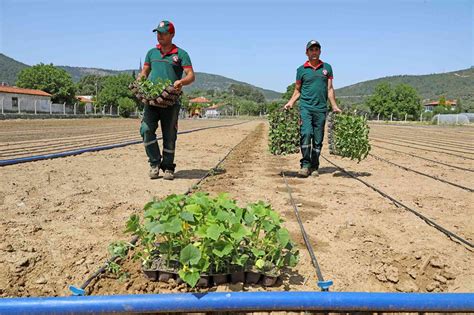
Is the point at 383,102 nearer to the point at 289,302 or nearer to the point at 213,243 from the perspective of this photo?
the point at 213,243

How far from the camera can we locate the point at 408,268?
10.3 feet

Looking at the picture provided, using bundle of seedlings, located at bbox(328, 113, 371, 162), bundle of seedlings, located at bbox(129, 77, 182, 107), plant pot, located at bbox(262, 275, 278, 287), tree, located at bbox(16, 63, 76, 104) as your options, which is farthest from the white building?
plant pot, located at bbox(262, 275, 278, 287)

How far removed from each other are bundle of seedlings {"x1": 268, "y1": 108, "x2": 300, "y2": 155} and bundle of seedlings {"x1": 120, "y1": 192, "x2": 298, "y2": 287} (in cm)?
443

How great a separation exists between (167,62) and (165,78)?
23 centimetres

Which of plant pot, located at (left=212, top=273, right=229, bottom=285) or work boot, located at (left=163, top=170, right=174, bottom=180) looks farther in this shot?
work boot, located at (left=163, top=170, right=174, bottom=180)

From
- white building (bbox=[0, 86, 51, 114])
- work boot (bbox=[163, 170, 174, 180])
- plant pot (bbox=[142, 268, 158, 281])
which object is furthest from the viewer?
white building (bbox=[0, 86, 51, 114])

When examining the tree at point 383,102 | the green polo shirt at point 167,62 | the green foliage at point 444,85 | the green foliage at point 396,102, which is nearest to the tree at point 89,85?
the tree at point 383,102

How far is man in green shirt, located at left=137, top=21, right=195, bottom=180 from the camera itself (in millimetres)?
6129

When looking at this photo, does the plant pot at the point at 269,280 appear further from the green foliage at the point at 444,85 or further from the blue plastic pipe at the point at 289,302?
the green foliage at the point at 444,85

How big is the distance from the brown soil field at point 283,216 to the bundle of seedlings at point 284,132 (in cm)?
50

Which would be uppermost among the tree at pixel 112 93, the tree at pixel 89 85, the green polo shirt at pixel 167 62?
the tree at pixel 89 85

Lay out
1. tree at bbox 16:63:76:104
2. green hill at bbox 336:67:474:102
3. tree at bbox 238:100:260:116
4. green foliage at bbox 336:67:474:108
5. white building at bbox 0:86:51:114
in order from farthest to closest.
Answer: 1. green hill at bbox 336:67:474:102
2. green foliage at bbox 336:67:474:108
3. tree at bbox 238:100:260:116
4. tree at bbox 16:63:76:104
5. white building at bbox 0:86:51:114

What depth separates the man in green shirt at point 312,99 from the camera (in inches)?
277

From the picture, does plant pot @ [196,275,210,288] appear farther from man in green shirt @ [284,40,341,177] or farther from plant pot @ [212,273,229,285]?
man in green shirt @ [284,40,341,177]
